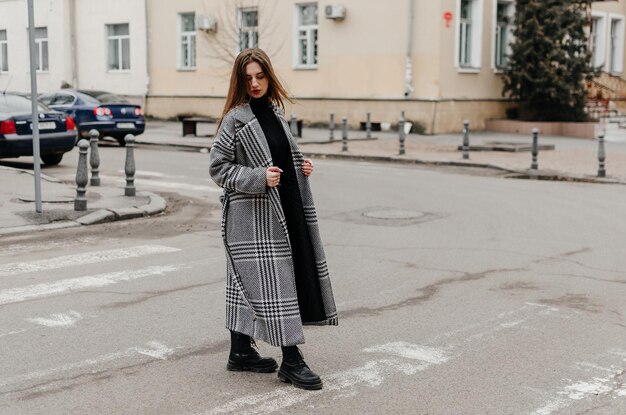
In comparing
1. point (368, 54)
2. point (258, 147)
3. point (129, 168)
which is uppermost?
point (368, 54)

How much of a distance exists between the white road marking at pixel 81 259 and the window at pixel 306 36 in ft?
76.6

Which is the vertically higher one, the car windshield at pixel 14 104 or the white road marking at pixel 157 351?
the car windshield at pixel 14 104

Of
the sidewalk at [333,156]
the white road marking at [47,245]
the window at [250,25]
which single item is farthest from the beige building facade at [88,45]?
the white road marking at [47,245]

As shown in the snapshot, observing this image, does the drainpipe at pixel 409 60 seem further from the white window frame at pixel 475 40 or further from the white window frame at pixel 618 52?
the white window frame at pixel 618 52

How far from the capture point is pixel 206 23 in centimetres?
3450

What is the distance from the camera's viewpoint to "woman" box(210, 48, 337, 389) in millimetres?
5184

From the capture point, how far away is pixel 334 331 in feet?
21.4

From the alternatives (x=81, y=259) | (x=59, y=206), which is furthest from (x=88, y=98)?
(x=81, y=259)

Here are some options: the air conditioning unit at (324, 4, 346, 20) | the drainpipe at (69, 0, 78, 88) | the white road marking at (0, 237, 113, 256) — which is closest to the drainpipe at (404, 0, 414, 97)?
the air conditioning unit at (324, 4, 346, 20)

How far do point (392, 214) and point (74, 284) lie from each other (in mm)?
5633

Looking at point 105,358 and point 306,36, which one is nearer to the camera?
point 105,358

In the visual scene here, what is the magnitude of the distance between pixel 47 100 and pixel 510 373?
21.4m

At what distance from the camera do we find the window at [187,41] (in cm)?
3631

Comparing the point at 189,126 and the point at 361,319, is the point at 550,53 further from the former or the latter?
the point at 361,319
